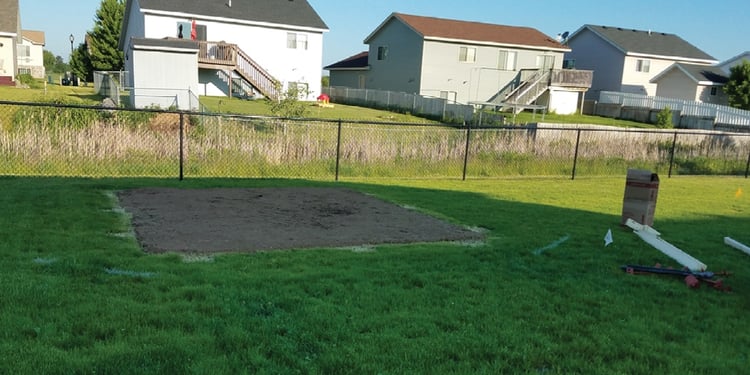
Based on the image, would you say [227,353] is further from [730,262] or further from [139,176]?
[139,176]

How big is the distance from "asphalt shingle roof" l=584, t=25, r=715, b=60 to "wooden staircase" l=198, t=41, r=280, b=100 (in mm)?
28986

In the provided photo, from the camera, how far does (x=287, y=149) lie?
12.7 metres

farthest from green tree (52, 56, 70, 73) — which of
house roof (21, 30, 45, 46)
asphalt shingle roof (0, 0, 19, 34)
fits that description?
asphalt shingle roof (0, 0, 19, 34)

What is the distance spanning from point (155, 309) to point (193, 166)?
8177 mm

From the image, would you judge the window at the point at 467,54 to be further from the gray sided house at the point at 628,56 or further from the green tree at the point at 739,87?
the green tree at the point at 739,87

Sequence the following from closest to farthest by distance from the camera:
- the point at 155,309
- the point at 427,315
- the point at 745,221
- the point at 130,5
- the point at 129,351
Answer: the point at 129,351 → the point at 155,309 → the point at 427,315 → the point at 745,221 → the point at 130,5

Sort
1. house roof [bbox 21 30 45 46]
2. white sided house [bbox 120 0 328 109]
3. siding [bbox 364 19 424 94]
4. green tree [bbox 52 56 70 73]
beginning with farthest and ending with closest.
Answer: green tree [bbox 52 56 70 73] < house roof [bbox 21 30 45 46] < siding [bbox 364 19 424 94] < white sided house [bbox 120 0 328 109]

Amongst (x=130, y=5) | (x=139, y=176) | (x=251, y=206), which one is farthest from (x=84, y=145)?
(x=130, y=5)

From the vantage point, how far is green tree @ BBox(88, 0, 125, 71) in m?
45.1

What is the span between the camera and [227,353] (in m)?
3.35

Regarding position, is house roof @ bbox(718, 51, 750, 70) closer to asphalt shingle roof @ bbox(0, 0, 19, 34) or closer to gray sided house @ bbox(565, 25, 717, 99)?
gray sided house @ bbox(565, 25, 717, 99)

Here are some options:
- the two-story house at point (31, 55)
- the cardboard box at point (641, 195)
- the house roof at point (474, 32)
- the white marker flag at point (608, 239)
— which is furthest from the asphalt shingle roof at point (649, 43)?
the two-story house at point (31, 55)

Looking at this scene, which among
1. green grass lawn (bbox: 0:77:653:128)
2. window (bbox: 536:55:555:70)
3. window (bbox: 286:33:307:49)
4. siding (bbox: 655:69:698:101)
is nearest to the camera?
green grass lawn (bbox: 0:77:653:128)

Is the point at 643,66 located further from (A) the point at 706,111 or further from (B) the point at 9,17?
(B) the point at 9,17
